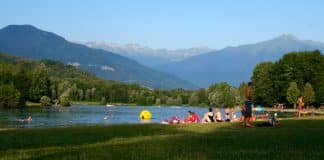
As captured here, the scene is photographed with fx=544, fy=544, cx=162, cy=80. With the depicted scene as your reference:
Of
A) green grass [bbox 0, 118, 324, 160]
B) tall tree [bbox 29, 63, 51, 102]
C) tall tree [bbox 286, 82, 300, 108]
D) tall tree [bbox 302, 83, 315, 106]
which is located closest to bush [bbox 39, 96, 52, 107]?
tall tree [bbox 29, 63, 51, 102]

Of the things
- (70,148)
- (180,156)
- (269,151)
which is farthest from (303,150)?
(70,148)

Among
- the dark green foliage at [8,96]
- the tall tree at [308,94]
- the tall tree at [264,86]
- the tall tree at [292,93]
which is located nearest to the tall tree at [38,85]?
the dark green foliage at [8,96]

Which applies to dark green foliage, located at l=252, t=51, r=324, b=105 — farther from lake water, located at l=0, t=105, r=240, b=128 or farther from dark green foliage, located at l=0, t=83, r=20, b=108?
dark green foliage, located at l=0, t=83, r=20, b=108

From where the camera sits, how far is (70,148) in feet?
70.2

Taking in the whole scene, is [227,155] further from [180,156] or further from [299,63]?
[299,63]

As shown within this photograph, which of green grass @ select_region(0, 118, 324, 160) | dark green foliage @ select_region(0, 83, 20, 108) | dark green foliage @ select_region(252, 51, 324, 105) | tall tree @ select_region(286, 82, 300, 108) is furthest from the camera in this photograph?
dark green foliage @ select_region(0, 83, 20, 108)

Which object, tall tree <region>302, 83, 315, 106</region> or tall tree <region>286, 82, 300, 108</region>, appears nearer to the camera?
tall tree <region>302, 83, 315, 106</region>

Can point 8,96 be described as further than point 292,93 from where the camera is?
Yes

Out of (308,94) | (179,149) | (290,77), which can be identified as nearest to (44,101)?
(290,77)

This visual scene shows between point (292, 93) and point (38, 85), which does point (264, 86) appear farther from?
point (38, 85)

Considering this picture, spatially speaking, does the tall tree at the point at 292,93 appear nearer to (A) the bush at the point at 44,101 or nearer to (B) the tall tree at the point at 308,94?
(B) the tall tree at the point at 308,94

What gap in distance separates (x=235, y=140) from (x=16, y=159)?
34.3 ft

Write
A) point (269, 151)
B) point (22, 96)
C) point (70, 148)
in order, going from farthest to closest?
point (22, 96), point (70, 148), point (269, 151)

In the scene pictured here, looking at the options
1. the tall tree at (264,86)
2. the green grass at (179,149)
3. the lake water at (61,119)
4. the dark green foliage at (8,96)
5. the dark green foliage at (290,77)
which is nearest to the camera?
the green grass at (179,149)
